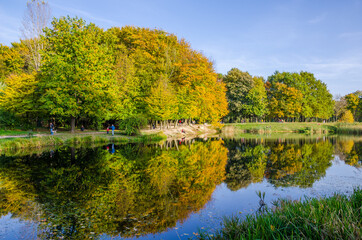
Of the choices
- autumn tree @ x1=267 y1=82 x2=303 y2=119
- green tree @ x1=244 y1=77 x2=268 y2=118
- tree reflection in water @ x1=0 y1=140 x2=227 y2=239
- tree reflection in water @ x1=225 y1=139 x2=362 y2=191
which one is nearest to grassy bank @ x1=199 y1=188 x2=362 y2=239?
tree reflection in water @ x1=0 y1=140 x2=227 y2=239

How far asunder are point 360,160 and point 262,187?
43.9 ft

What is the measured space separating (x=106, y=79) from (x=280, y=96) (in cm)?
5771

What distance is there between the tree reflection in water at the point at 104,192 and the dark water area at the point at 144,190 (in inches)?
1.4

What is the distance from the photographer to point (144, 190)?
1170cm

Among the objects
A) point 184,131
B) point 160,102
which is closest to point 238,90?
point 184,131

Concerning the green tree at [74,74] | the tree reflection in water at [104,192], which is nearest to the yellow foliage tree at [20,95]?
the green tree at [74,74]

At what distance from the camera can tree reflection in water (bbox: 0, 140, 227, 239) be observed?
8008 millimetres

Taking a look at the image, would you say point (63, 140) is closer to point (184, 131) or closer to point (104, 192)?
point (104, 192)

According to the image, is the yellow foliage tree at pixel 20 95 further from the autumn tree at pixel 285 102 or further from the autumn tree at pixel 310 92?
the autumn tree at pixel 310 92

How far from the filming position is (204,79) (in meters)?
46.4

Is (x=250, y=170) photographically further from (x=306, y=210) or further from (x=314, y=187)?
(x=306, y=210)

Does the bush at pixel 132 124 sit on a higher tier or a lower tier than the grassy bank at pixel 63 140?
higher

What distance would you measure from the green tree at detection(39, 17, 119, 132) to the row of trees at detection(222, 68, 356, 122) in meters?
44.2

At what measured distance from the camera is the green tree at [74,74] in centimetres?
3022
